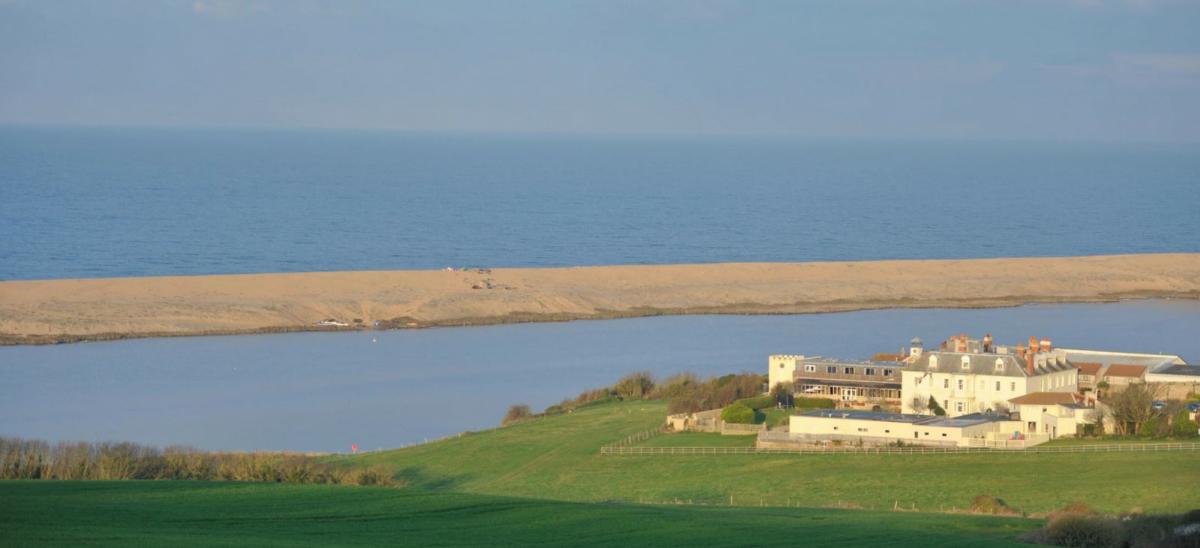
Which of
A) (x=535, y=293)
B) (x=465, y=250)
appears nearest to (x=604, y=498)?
(x=535, y=293)

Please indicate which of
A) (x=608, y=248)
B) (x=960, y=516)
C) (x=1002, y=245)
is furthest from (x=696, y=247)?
(x=960, y=516)

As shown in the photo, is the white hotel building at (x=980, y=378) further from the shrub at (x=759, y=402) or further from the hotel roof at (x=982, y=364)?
the shrub at (x=759, y=402)

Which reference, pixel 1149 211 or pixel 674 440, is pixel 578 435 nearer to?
pixel 674 440

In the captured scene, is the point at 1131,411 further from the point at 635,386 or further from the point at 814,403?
the point at 635,386

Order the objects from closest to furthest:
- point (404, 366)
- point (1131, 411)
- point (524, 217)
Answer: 1. point (1131, 411)
2. point (404, 366)
3. point (524, 217)

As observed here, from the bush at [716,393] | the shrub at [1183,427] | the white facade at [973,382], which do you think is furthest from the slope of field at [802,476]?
the white facade at [973,382]
